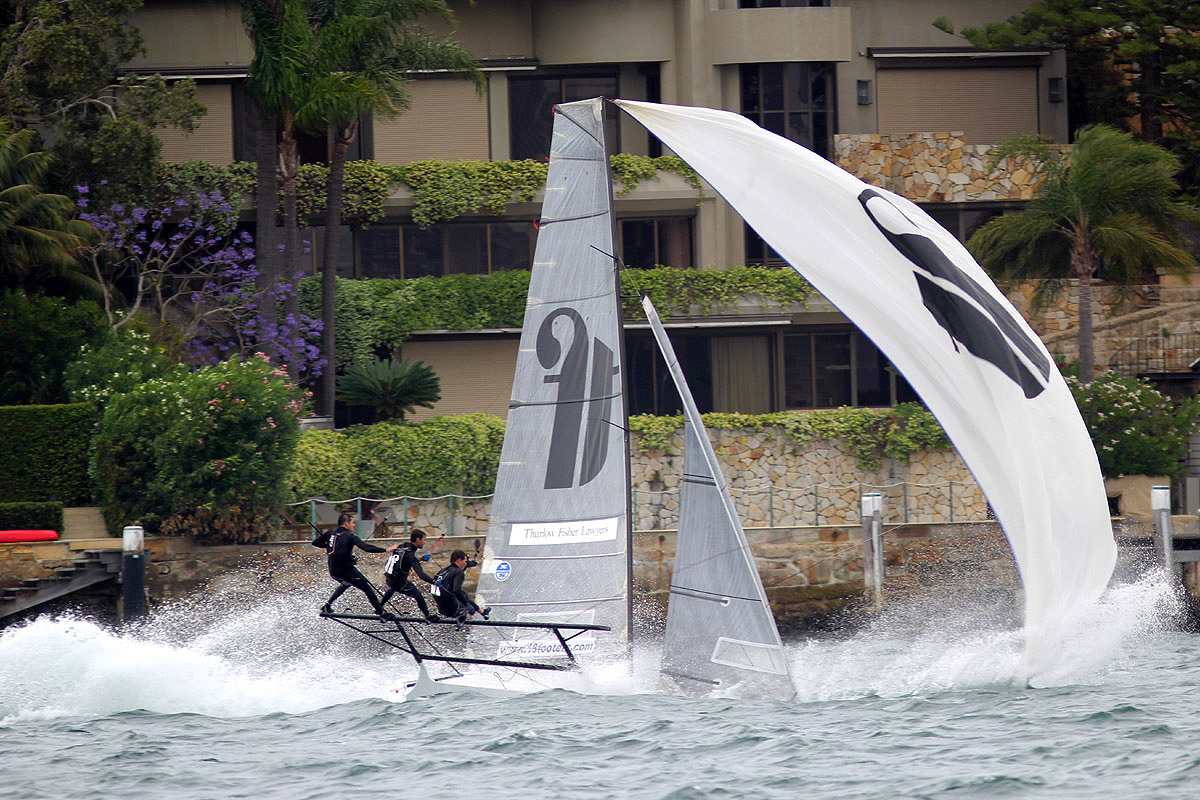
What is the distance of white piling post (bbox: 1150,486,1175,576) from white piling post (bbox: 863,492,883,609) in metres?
4.17

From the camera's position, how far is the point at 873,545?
78.2 ft

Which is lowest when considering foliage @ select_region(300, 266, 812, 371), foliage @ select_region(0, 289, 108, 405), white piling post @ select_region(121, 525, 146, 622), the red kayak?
white piling post @ select_region(121, 525, 146, 622)

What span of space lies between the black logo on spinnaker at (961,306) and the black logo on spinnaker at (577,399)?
320 centimetres

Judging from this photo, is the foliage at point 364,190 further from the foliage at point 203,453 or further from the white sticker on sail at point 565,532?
the white sticker on sail at point 565,532

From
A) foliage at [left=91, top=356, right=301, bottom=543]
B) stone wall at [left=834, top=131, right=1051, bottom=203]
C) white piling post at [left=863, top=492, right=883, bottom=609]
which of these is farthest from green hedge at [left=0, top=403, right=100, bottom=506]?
stone wall at [left=834, top=131, right=1051, bottom=203]

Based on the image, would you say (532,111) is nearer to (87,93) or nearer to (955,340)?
(87,93)

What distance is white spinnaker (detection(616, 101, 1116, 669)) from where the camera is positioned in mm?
14336

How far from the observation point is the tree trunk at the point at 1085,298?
94.4ft

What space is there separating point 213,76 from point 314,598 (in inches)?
588

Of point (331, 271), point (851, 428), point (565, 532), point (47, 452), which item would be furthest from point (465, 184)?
point (565, 532)

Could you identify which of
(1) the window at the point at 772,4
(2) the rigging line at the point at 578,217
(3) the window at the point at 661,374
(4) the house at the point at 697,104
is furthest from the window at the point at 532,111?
(2) the rigging line at the point at 578,217

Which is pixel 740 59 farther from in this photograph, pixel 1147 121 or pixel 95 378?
pixel 95 378

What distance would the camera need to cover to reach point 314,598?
76.7ft

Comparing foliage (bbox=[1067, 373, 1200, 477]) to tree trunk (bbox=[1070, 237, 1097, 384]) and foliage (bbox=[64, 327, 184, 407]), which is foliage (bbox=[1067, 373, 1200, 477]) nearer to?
tree trunk (bbox=[1070, 237, 1097, 384])
